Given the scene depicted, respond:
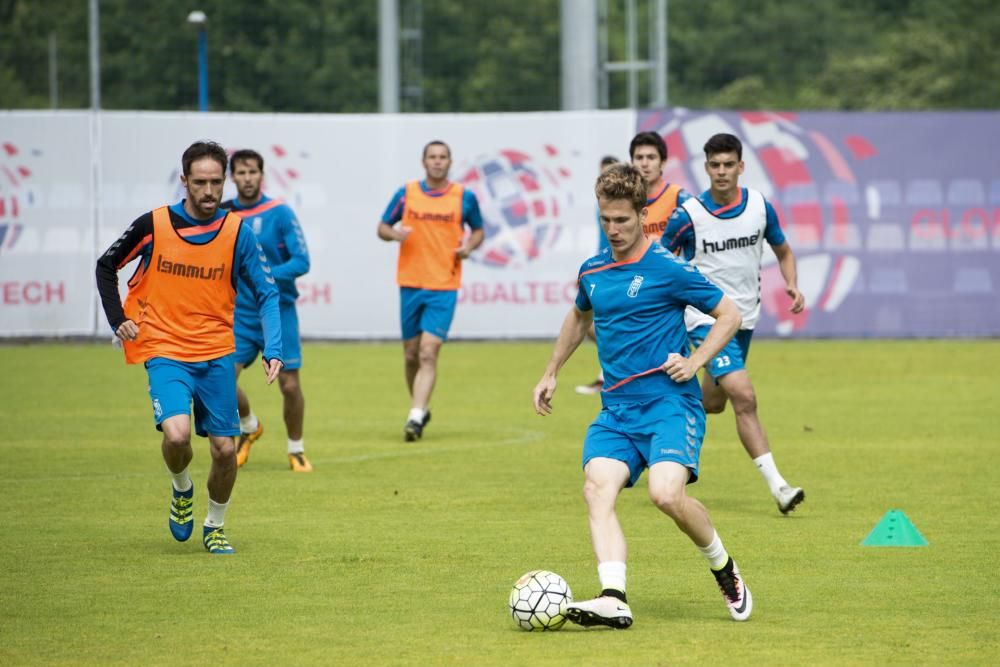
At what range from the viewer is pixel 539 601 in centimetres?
716

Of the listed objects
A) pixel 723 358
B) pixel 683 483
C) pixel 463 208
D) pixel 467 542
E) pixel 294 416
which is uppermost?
pixel 463 208

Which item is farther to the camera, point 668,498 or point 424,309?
point 424,309

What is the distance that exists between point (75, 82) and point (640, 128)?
2063 cm

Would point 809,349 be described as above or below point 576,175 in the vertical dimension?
below

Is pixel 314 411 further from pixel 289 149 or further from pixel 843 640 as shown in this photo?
pixel 843 640

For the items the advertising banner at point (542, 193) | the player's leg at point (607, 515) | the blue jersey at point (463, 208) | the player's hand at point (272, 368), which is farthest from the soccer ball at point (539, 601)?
the advertising banner at point (542, 193)

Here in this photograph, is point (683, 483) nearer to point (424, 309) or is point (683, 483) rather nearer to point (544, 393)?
point (544, 393)

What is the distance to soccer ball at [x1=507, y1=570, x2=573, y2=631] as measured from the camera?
7.15 m

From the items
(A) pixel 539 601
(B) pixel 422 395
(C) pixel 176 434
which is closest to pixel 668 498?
(A) pixel 539 601

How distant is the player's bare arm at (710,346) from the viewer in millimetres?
7246

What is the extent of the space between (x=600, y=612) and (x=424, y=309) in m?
8.13

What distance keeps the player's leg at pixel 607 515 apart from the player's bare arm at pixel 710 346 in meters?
0.38

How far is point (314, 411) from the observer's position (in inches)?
659

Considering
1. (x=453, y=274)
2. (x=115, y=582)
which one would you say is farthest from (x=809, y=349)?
(x=115, y=582)
